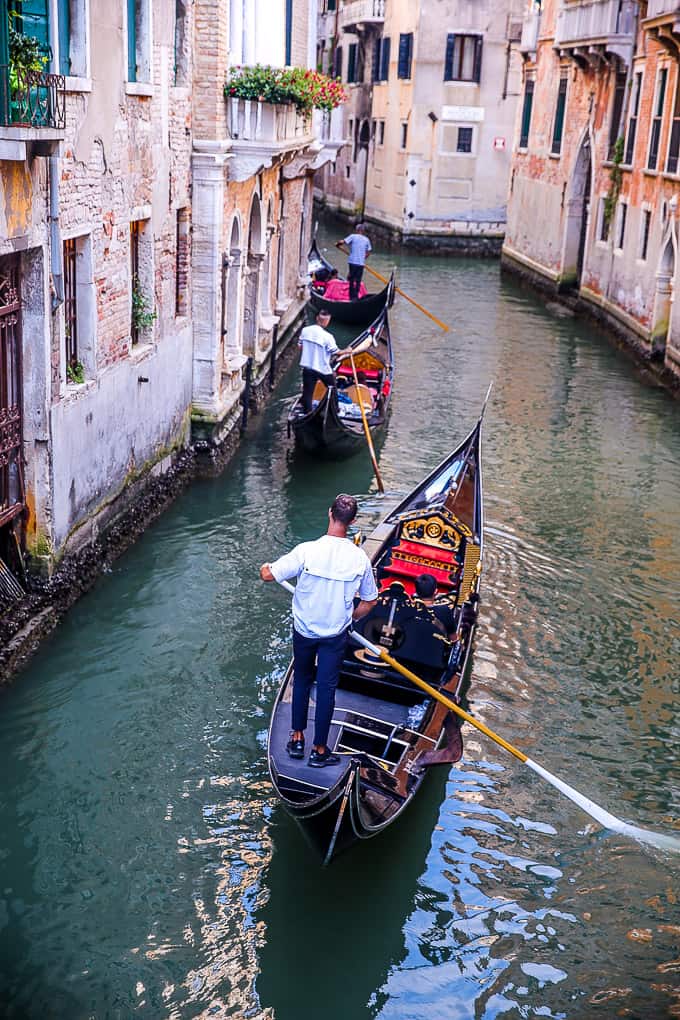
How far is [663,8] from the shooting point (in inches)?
540

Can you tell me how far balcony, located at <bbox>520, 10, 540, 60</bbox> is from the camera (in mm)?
22156

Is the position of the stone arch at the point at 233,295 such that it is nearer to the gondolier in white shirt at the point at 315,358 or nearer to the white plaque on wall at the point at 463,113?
the gondolier in white shirt at the point at 315,358

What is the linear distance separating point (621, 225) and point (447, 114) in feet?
34.0

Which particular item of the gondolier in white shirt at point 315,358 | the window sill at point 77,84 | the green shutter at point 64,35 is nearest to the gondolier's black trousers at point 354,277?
the gondolier in white shirt at point 315,358

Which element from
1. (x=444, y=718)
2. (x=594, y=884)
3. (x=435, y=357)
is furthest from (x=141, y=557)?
(x=435, y=357)

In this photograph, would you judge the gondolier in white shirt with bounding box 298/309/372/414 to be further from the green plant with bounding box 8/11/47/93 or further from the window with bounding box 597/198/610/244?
the window with bounding box 597/198/610/244

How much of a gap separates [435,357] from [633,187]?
4064 millimetres

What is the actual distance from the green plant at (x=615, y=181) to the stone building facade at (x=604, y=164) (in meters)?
0.03

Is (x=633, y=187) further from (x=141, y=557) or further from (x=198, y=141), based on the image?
(x=141, y=557)

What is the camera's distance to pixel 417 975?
4.30 meters

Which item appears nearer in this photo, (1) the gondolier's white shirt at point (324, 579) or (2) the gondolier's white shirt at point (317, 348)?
(1) the gondolier's white shirt at point (324, 579)

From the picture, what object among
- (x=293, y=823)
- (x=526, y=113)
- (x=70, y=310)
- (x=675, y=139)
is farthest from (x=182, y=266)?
(x=526, y=113)

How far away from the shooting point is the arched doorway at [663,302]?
47.6ft

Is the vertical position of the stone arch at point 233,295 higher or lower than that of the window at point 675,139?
lower
